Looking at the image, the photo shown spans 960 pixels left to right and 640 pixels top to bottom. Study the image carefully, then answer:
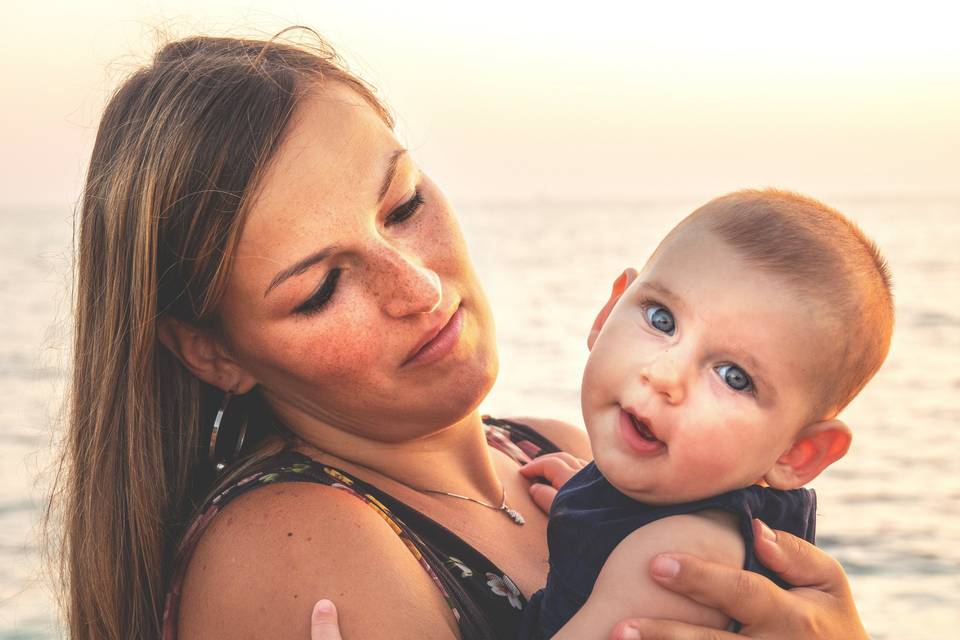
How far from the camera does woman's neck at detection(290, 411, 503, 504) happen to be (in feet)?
8.13

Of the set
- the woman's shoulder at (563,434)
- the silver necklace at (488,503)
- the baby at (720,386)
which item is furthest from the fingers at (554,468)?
the baby at (720,386)

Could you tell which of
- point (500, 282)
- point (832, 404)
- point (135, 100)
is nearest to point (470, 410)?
point (832, 404)

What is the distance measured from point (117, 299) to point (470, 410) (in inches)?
32.8

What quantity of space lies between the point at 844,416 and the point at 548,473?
26.5ft

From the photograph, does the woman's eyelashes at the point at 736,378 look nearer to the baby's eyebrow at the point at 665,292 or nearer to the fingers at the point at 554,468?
the baby's eyebrow at the point at 665,292

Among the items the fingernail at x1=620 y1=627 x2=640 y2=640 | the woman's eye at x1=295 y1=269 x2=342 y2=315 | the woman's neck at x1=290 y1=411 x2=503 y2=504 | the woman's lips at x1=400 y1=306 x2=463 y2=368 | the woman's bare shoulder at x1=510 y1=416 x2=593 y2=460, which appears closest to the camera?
the fingernail at x1=620 y1=627 x2=640 y2=640

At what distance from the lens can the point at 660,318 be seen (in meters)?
2.04

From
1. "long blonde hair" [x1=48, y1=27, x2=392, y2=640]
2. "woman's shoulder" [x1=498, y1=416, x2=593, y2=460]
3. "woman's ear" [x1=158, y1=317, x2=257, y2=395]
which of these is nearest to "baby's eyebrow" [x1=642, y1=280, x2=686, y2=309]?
"long blonde hair" [x1=48, y1=27, x2=392, y2=640]

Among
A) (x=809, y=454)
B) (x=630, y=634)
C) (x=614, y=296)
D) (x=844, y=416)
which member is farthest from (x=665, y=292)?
(x=844, y=416)

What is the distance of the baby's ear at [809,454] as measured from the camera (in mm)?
2020

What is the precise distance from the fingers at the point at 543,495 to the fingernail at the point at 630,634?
0.96 m

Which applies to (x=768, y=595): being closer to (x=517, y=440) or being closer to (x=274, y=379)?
(x=274, y=379)

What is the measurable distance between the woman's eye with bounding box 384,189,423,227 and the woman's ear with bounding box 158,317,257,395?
478 millimetres

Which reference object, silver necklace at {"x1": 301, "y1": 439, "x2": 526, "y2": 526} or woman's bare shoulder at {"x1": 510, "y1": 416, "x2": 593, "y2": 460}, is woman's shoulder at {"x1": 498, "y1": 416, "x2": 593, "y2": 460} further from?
silver necklace at {"x1": 301, "y1": 439, "x2": 526, "y2": 526}
